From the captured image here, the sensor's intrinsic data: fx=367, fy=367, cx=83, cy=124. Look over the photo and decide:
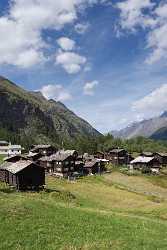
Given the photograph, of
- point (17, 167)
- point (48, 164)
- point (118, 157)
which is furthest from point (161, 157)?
point (17, 167)

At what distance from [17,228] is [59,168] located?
93822mm

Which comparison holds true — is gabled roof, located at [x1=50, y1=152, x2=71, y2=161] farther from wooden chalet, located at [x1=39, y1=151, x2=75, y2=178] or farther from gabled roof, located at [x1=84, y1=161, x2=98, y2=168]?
gabled roof, located at [x1=84, y1=161, x2=98, y2=168]

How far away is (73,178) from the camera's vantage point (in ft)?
387

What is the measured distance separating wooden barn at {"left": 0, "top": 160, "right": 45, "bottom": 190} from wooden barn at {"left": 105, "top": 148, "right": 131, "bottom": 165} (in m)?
90.3

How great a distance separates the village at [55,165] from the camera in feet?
265

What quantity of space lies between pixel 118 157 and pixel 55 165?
49274mm

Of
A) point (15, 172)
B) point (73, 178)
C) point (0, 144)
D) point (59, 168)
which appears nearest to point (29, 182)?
point (15, 172)

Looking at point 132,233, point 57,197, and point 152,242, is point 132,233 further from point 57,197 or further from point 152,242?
point 57,197

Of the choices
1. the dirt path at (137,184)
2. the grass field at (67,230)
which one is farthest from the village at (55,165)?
the grass field at (67,230)

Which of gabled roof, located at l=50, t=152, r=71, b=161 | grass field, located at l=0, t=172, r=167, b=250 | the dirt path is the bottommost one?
the dirt path

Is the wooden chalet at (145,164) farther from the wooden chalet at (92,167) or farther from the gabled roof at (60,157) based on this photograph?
the gabled roof at (60,157)

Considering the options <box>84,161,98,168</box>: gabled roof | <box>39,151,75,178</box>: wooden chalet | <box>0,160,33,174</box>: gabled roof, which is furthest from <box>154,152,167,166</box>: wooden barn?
<box>0,160,33,174</box>: gabled roof

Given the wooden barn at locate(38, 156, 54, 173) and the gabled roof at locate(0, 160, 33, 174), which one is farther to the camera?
the wooden barn at locate(38, 156, 54, 173)

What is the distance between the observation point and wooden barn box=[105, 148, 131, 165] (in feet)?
559
